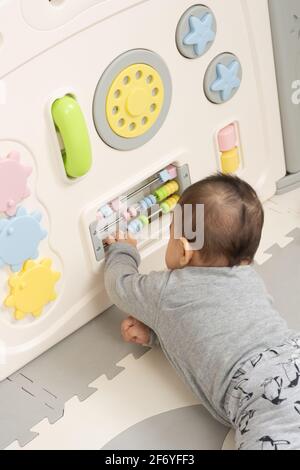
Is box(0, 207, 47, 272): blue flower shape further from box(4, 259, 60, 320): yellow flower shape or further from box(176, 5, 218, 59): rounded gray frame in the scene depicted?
box(176, 5, 218, 59): rounded gray frame

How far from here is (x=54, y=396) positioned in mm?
979

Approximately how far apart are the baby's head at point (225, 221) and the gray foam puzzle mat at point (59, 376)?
0.68ft

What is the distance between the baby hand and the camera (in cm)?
101

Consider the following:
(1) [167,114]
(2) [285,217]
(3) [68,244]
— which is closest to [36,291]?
(3) [68,244]

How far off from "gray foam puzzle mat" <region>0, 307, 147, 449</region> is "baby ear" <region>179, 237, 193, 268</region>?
177mm

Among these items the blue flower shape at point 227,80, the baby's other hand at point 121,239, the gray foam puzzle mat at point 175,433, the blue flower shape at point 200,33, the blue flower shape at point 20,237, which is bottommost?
the gray foam puzzle mat at point 175,433

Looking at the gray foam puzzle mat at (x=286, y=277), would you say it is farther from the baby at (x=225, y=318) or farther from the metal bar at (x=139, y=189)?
the metal bar at (x=139, y=189)

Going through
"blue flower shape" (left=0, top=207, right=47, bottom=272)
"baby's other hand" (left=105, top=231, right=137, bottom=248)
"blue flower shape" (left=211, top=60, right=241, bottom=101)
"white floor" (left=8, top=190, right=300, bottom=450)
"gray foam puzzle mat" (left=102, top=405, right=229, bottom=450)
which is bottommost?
"gray foam puzzle mat" (left=102, top=405, right=229, bottom=450)

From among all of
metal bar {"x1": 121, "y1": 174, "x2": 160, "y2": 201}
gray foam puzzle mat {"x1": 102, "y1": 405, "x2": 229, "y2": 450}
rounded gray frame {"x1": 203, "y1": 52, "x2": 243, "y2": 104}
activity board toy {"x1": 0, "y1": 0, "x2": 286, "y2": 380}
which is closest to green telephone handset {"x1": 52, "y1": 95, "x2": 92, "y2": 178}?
activity board toy {"x1": 0, "y1": 0, "x2": 286, "y2": 380}

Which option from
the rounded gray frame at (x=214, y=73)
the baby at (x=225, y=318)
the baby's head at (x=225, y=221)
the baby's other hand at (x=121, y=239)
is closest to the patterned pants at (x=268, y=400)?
the baby at (x=225, y=318)

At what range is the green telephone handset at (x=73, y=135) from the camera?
2.92ft

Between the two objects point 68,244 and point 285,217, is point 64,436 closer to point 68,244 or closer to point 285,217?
point 68,244

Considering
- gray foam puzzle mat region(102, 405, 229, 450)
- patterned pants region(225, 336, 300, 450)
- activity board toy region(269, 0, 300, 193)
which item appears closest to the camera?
patterned pants region(225, 336, 300, 450)
